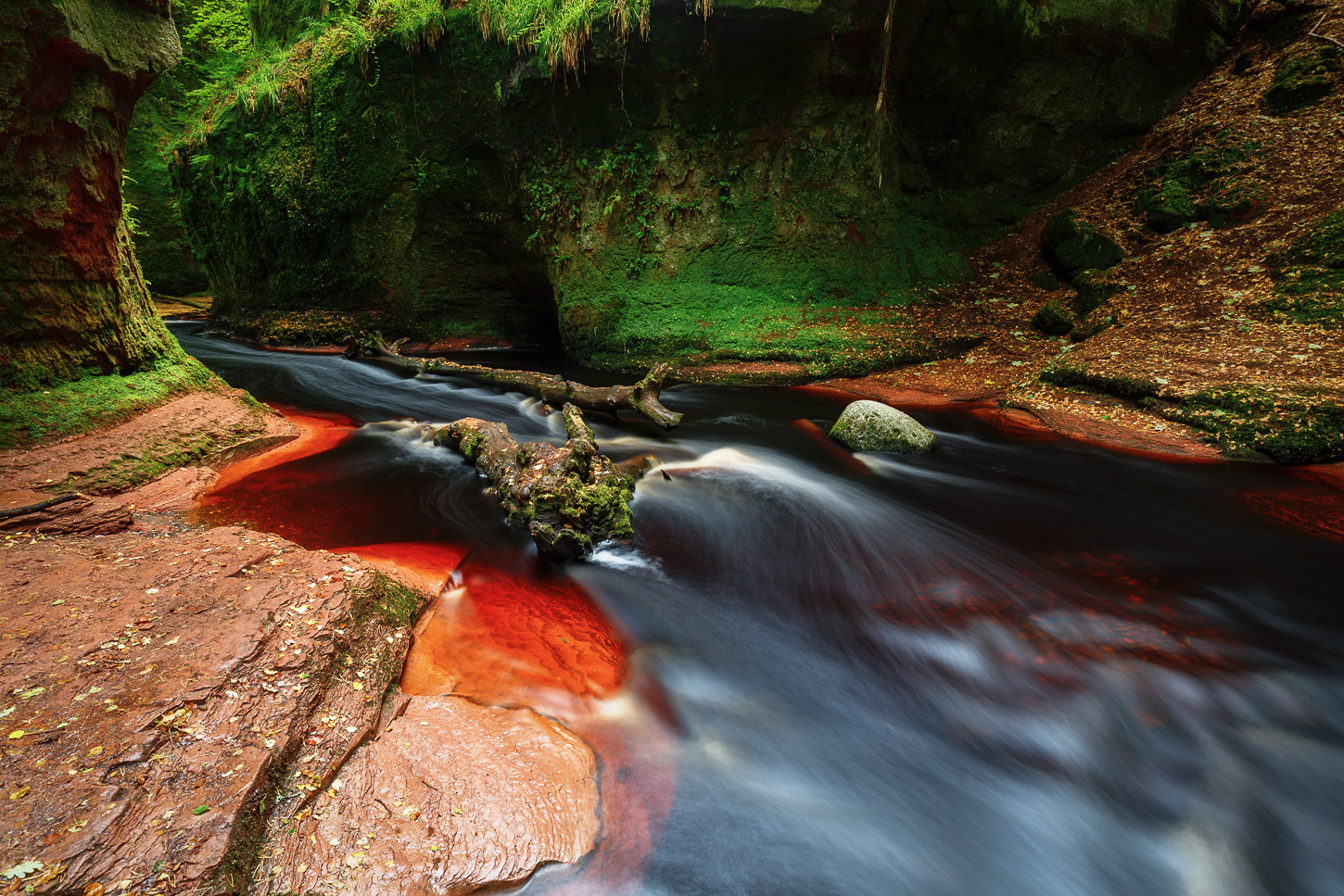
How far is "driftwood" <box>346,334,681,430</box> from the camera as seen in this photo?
637 cm

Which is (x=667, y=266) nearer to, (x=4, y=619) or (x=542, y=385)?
(x=542, y=385)

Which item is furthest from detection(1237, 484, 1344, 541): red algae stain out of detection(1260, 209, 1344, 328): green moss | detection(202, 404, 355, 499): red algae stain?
detection(202, 404, 355, 499): red algae stain

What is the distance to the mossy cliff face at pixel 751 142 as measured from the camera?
895 centimetres

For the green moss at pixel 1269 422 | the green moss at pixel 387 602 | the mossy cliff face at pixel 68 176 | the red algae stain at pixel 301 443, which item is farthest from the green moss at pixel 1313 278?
the mossy cliff face at pixel 68 176

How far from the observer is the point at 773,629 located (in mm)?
3232

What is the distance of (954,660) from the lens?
2973 millimetres

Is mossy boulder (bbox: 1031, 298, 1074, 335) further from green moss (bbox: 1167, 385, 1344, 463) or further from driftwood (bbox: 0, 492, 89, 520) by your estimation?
driftwood (bbox: 0, 492, 89, 520)

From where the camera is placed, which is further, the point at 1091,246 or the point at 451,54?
the point at 451,54

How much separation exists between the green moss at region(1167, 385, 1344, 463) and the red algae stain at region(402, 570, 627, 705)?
587 centimetres

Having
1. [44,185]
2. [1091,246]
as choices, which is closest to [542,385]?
[44,185]

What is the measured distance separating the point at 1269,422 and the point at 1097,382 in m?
1.48

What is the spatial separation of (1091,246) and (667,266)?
20.9ft

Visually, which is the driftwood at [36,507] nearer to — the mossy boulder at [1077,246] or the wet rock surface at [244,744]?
the wet rock surface at [244,744]

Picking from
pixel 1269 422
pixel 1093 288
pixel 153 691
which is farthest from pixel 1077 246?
pixel 153 691
